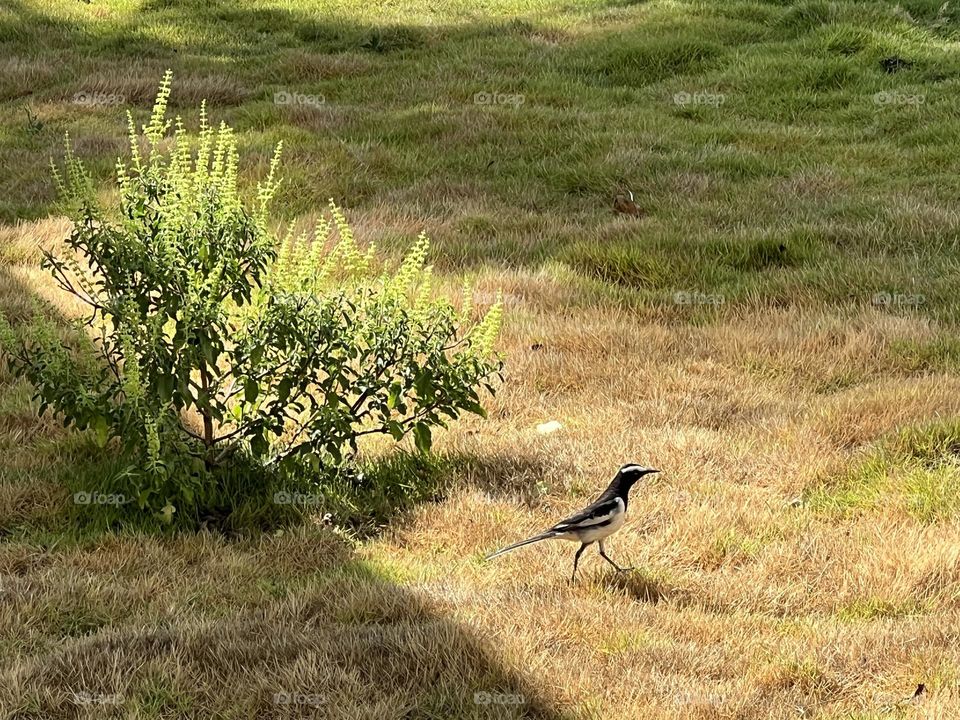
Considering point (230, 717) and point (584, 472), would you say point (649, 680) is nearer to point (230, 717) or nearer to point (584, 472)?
point (230, 717)

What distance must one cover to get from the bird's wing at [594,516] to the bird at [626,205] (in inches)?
234

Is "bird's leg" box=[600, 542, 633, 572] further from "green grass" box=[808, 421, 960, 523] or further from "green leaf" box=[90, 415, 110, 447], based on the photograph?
"green leaf" box=[90, 415, 110, 447]

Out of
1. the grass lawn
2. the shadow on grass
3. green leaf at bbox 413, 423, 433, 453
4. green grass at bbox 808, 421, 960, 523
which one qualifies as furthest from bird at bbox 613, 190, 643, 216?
the shadow on grass

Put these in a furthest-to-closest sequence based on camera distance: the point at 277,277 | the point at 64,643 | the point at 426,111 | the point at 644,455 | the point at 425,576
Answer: the point at 426,111 → the point at 644,455 → the point at 277,277 → the point at 425,576 → the point at 64,643

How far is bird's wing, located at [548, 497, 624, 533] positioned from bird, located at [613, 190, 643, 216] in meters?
5.95

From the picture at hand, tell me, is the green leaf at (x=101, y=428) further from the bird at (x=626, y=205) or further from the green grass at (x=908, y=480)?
the bird at (x=626, y=205)

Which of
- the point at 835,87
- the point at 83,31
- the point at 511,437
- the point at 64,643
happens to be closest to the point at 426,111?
the point at 835,87

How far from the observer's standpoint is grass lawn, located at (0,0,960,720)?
14.7 ft

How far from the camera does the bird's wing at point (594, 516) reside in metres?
5.08

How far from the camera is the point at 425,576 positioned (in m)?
5.23

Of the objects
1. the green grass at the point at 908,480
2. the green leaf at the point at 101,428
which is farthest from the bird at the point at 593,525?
the green leaf at the point at 101,428

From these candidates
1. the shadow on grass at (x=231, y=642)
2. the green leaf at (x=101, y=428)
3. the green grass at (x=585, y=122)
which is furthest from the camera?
the green grass at (x=585, y=122)

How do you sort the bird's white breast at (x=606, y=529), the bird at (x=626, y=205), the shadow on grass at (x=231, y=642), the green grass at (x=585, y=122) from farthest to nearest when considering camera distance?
the bird at (x=626, y=205) → the green grass at (x=585, y=122) → the bird's white breast at (x=606, y=529) → the shadow on grass at (x=231, y=642)

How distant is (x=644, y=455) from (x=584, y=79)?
9.40 metres
